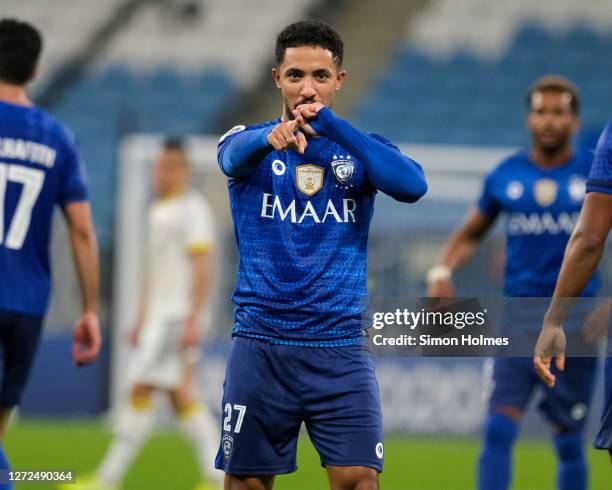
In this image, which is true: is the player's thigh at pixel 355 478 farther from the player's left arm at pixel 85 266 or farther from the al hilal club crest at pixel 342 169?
the player's left arm at pixel 85 266

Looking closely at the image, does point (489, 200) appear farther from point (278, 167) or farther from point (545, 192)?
point (278, 167)

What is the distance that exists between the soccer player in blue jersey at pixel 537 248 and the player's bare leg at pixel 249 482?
210 cm

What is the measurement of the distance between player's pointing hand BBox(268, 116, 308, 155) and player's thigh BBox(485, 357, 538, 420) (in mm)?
2538

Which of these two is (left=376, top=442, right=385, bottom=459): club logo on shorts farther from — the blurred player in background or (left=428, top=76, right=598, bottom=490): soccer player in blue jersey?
the blurred player in background

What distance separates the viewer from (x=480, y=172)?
465 inches

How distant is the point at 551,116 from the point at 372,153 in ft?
8.76

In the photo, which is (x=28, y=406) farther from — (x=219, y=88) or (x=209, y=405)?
(x=219, y=88)

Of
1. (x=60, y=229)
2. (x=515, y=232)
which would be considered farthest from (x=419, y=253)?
(x=515, y=232)

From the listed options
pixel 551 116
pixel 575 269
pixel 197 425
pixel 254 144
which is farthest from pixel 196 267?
pixel 575 269

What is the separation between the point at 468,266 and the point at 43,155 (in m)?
7.23

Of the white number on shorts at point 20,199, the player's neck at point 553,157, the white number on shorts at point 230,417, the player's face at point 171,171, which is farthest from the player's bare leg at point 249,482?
the player's face at point 171,171

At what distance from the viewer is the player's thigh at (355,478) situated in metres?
3.78

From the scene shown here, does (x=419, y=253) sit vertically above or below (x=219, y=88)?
below

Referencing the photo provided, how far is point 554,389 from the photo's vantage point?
592cm
